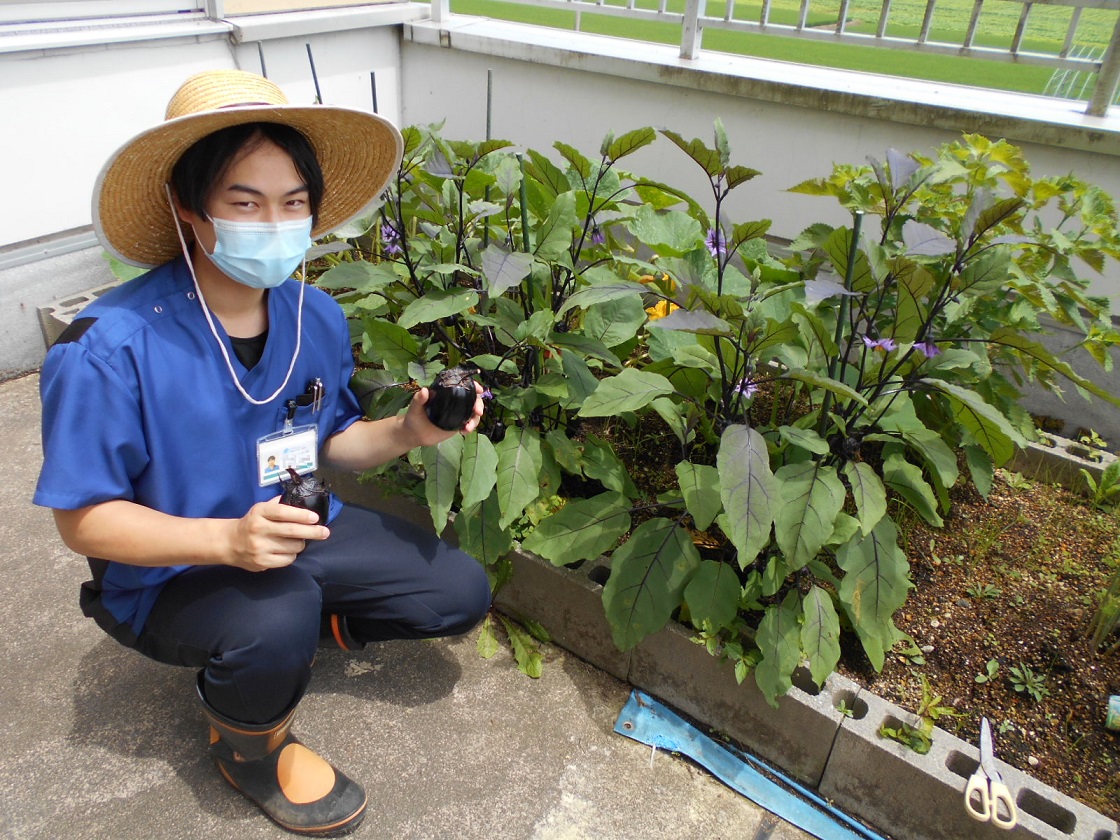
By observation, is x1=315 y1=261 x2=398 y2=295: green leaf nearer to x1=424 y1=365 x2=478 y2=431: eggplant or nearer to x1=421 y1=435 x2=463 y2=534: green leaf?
x1=421 y1=435 x2=463 y2=534: green leaf

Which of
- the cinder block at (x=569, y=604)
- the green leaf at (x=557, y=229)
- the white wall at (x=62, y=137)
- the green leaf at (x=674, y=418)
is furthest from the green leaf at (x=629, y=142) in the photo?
the white wall at (x=62, y=137)

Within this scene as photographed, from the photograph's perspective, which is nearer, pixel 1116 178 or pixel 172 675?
pixel 172 675

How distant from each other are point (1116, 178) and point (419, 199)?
2512 millimetres

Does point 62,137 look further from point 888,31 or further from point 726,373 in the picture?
point 888,31

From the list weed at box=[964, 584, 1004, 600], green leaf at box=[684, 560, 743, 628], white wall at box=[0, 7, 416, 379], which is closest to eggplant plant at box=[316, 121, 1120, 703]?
green leaf at box=[684, 560, 743, 628]

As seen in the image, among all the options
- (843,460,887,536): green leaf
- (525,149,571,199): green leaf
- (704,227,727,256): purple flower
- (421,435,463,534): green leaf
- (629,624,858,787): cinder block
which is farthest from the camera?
(525,149,571,199): green leaf

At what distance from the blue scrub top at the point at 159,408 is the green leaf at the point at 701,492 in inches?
32.4

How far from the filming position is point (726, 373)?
1987mm

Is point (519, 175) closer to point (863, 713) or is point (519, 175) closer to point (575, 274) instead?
point (575, 274)

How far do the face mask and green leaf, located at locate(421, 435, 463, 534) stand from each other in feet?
1.90

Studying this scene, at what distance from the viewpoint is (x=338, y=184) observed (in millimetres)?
1814

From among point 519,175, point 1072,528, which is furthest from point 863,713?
point 519,175

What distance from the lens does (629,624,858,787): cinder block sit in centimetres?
185

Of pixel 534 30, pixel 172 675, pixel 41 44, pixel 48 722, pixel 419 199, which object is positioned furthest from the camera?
pixel 534 30
